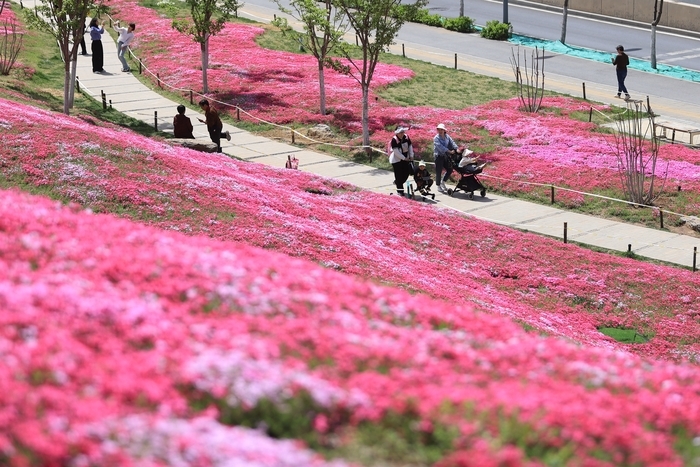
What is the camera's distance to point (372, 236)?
1930 centimetres

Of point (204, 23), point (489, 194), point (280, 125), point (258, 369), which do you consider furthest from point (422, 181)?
point (258, 369)

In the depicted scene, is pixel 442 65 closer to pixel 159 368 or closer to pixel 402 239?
pixel 402 239

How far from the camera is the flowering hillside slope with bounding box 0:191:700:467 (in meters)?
6.90

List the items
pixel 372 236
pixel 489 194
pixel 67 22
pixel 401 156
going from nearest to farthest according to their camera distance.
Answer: pixel 372 236 < pixel 401 156 < pixel 489 194 < pixel 67 22

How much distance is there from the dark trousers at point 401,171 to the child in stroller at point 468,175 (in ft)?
4.30

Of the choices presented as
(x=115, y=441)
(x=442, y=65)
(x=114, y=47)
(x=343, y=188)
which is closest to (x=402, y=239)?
(x=343, y=188)

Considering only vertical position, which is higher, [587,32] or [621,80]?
[587,32]

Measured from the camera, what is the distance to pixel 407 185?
24.7 metres

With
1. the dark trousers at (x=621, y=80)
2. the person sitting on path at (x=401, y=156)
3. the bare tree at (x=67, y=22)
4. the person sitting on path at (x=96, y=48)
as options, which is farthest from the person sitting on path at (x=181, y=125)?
the dark trousers at (x=621, y=80)

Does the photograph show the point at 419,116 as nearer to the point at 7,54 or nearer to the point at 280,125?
→ the point at 280,125

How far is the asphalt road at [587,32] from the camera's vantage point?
45844 millimetres

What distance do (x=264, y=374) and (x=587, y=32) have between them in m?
45.8

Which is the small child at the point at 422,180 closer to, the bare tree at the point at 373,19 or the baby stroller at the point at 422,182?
the baby stroller at the point at 422,182

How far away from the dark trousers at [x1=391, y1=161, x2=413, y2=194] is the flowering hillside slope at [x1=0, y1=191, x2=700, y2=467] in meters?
13.9
